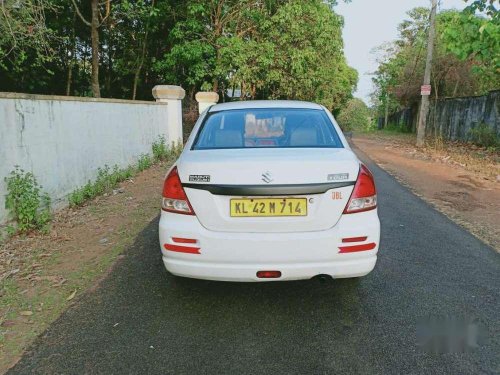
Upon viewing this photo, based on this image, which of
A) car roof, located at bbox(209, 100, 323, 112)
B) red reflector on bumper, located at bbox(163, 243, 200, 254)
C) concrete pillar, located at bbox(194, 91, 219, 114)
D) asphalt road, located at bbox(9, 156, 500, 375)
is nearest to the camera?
asphalt road, located at bbox(9, 156, 500, 375)

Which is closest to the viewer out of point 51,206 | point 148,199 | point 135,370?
point 135,370

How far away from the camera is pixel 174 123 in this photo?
12.0 metres

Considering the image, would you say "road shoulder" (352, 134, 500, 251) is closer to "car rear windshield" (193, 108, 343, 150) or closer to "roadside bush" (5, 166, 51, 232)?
"car rear windshield" (193, 108, 343, 150)

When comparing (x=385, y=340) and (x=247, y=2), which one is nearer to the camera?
(x=385, y=340)

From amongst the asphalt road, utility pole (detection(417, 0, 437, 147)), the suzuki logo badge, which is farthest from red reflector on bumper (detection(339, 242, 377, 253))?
utility pole (detection(417, 0, 437, 147))

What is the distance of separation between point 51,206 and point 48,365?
3.44 metres

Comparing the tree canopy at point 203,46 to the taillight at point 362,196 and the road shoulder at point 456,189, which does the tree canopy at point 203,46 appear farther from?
the taillight at point 362,196

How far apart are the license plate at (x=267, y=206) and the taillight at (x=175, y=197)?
340mm

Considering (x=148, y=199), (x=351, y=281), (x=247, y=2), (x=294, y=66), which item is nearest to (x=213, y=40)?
(x=247, y=2)

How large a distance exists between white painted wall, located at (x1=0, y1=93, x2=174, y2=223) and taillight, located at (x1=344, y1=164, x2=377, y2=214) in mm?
3728

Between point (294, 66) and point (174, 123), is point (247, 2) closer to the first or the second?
point (294, 66)

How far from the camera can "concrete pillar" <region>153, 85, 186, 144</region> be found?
1170 centimetres

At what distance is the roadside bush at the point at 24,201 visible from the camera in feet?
15.3

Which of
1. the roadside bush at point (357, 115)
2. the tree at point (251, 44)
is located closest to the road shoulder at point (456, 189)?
the tree at point (251, 44)
